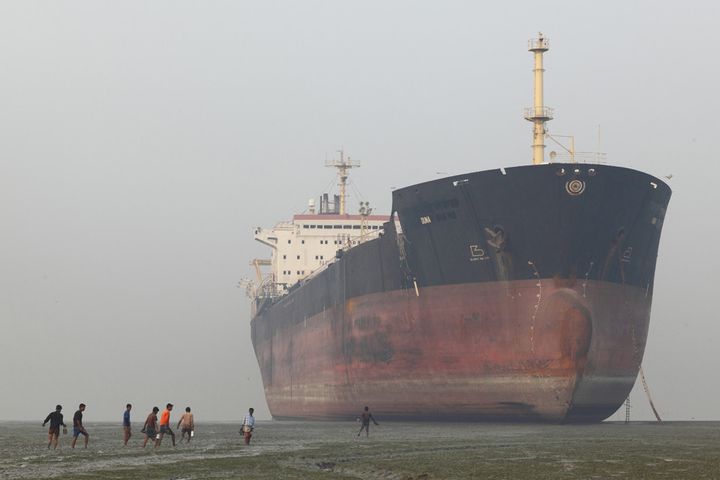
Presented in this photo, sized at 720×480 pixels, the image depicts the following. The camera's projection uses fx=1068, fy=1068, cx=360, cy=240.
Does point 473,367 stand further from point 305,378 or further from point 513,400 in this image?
point 305,378

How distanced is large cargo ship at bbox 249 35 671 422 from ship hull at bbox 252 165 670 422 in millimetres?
44

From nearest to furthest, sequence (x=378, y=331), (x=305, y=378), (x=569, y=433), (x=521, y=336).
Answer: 1. (x=569, y=433)
2. (x=521, y=336)
3. (x=378, y=331)
4. (x=305, y=378)

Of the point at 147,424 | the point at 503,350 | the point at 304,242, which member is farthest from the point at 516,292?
the point at 304,242

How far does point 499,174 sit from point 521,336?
527 cm

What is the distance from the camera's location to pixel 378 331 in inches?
1602

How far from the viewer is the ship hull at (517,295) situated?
33.8 m

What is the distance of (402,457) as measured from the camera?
21.4 m

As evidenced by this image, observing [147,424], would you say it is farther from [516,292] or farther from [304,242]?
[304,242]

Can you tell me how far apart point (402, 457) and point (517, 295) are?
13906mm

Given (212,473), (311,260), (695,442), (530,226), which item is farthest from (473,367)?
(311,260)

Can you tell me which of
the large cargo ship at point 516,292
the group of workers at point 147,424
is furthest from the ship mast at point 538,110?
the group of workers at point 147,424

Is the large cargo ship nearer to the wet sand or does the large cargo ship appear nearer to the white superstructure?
the wet sand

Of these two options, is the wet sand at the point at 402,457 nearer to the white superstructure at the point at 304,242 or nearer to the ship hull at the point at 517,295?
the ship hull at the point at 517,295

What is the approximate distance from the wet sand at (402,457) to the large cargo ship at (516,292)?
3337 millimetres
